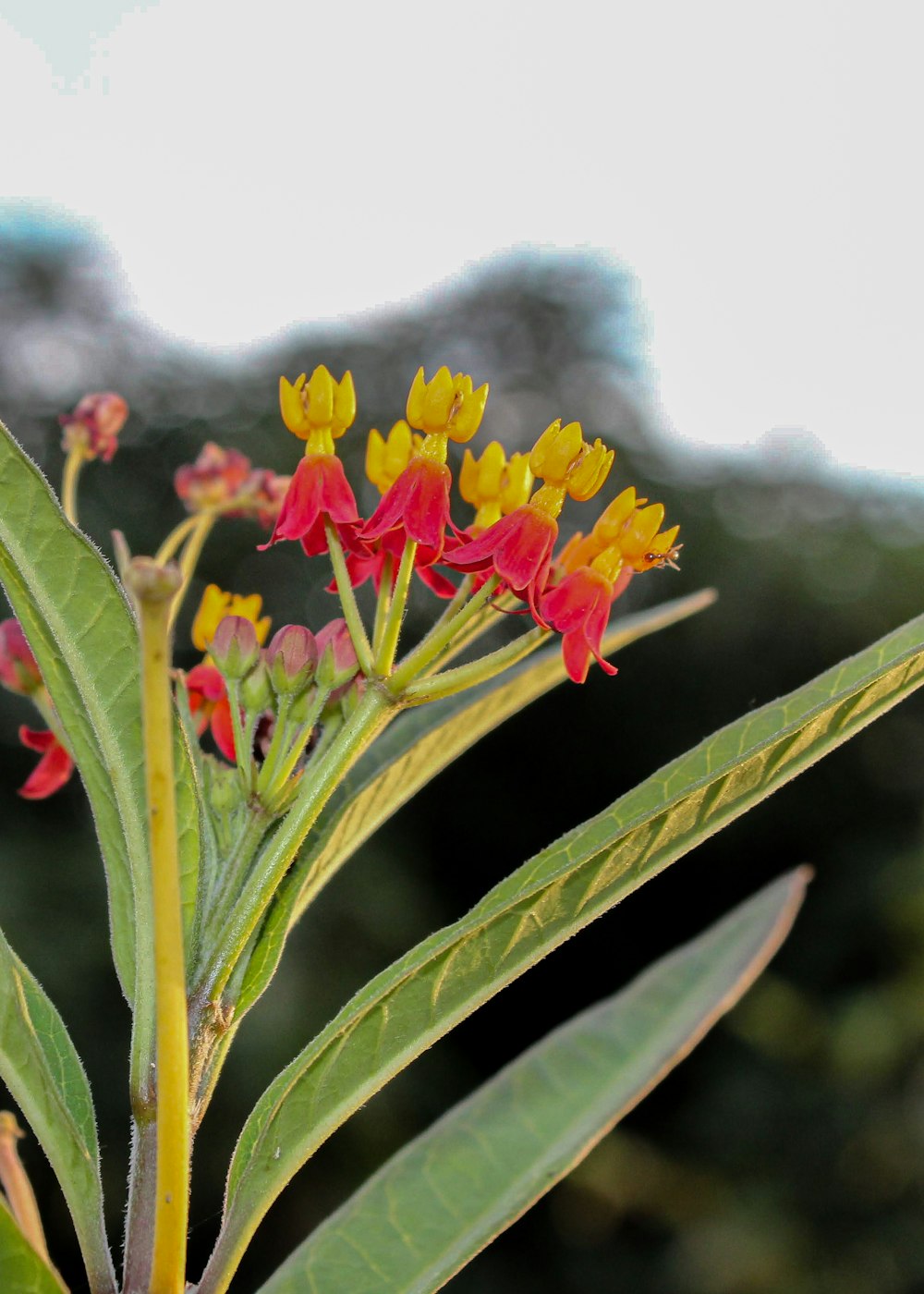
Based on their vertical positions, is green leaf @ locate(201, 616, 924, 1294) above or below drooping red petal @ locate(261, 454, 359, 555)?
below

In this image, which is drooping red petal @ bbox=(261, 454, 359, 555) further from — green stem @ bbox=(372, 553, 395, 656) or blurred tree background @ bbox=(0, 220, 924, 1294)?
blurred tree background @ bbox=(0, 220, 924, 1294)

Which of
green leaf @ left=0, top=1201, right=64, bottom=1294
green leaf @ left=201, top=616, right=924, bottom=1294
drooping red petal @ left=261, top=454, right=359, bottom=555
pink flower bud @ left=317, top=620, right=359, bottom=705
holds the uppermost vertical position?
drooping red petal @ left=261, top=454, right=359, bottom=555

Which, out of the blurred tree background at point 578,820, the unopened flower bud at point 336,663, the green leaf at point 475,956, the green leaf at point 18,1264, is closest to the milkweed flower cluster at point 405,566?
the unopened flower bud at point 336,663

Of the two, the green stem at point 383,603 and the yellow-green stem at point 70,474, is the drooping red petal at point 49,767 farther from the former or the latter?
the green stem at point 383,603

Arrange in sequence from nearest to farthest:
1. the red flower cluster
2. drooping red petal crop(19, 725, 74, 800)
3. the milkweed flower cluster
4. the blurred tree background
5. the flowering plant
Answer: the flowering plant, the milkweed flower cluster, drooping red petal crop(19, 725, 74, 800), the red flower cluster, the blurred tree background

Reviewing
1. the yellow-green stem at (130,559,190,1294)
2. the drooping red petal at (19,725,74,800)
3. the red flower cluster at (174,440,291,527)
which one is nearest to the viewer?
the yellow-green stem at (130,559,190,1294)

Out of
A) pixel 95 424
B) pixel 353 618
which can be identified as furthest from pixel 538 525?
pixel 95 424

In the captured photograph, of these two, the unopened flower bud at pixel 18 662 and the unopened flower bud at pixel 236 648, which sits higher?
the unopened flower bud at pixel 18 662

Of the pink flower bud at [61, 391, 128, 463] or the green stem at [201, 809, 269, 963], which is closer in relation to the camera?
the green stem at [201, 809, 269, 963]

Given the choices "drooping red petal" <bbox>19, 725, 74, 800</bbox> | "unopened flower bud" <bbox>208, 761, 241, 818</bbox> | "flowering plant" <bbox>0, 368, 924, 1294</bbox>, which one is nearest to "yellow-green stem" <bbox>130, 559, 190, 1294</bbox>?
"flowering plant" <bbox>0, 368, 924, 1294</bbox>

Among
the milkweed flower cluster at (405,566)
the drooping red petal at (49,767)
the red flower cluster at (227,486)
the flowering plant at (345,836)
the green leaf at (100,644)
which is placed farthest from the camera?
the red flower cluster at (227,486)
